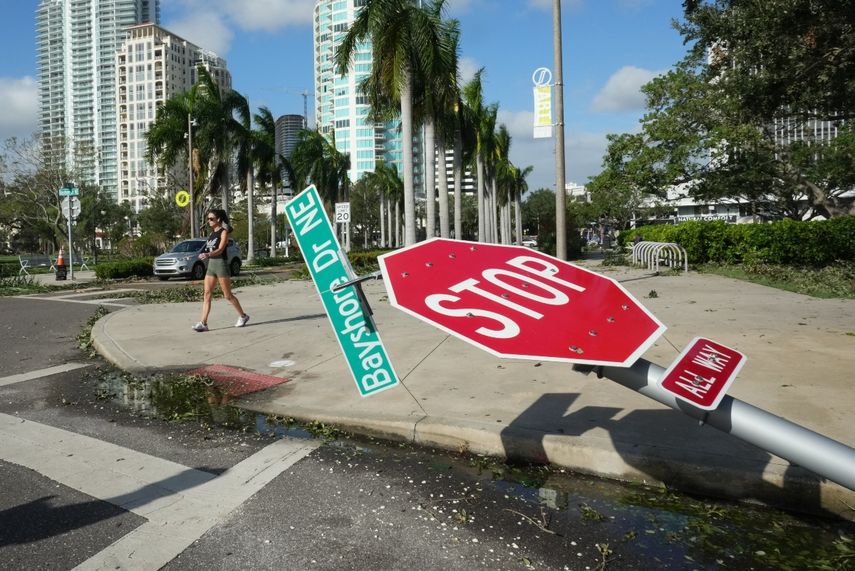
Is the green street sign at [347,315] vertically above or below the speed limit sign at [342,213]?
below

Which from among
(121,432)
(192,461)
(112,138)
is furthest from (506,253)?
(112,138)

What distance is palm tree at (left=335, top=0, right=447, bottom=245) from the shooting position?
2161 cm

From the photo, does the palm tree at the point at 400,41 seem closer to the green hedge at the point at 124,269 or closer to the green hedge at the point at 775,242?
the green hedge at the point at 775,242

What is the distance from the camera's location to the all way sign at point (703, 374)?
6.17ft

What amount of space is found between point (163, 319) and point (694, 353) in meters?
10.3

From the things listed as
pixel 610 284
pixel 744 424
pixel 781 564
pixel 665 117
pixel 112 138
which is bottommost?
pixel 781 564

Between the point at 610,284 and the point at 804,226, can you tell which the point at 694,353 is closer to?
the point at 610,284

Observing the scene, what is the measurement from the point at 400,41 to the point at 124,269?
45.6 ft

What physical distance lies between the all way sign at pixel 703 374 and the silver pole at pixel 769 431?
0.35ft

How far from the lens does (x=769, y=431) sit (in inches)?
76.9

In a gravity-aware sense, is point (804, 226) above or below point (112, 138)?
below

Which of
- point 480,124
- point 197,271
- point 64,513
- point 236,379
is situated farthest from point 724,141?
point 64,513

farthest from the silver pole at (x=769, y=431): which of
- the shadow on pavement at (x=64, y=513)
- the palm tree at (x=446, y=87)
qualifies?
the palm tree at (x=446, y=87)

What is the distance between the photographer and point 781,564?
273cm
